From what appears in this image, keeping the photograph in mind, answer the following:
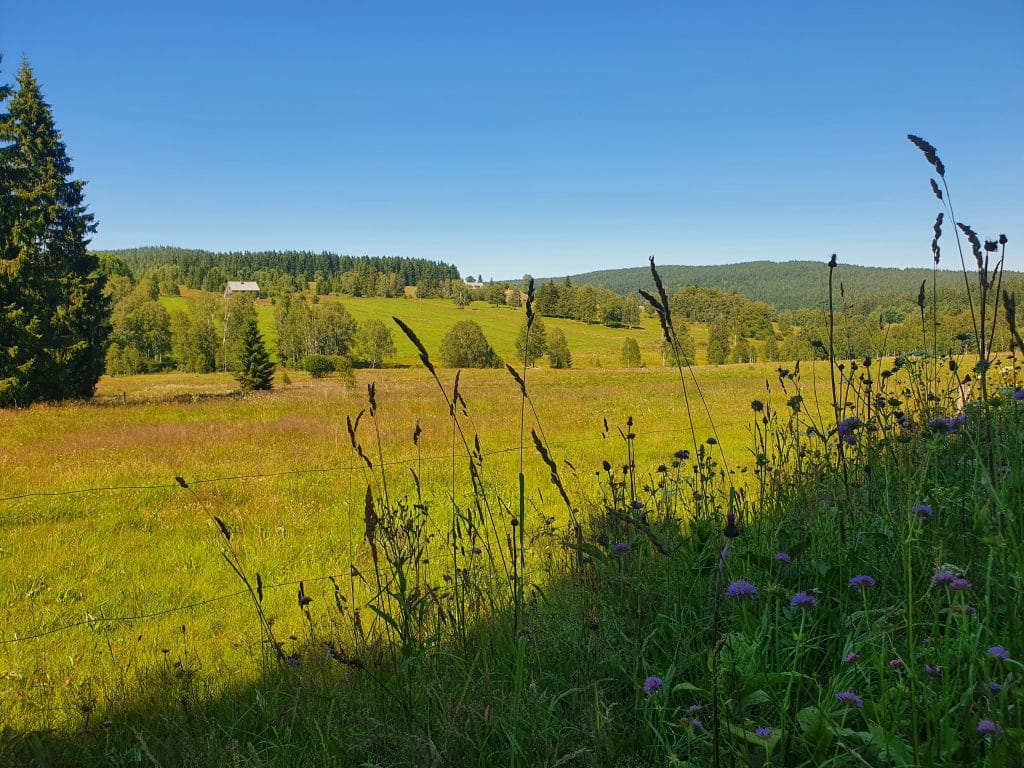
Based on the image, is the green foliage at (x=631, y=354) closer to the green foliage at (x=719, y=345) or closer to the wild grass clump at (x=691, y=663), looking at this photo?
the green foliage at (x=719, y=345)

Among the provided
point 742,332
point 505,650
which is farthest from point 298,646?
point 742,332

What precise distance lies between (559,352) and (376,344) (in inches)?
1003

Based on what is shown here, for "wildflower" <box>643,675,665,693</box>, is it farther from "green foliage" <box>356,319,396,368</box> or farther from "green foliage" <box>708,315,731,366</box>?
"green foliage" <box>356,319,396,368</box>

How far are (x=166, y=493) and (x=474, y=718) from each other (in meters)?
9.41

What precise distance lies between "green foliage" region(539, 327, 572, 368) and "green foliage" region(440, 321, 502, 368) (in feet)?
23.8

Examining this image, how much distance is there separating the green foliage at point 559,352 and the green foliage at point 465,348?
Answer: 23.8 ft

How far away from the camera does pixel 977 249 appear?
218 cm

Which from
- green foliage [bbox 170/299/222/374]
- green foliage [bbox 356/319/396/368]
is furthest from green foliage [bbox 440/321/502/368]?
green foliage [bbox 170/299/222/374]

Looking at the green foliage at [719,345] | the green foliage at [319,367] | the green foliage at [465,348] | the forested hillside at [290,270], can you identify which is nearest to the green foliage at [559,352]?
the green foliage at [465,348]

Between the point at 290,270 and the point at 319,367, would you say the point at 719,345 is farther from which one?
the point at 290,270

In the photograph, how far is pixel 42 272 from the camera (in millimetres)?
26625

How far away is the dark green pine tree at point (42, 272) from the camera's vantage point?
82.2ft

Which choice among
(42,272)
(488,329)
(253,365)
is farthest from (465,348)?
(42,272)

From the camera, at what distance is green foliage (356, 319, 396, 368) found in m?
81.7
